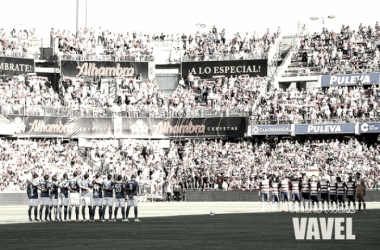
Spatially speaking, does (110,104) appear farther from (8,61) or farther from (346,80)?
(346,80)

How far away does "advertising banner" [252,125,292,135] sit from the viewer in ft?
219

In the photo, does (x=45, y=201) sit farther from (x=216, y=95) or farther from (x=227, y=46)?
(x=227, y=46)

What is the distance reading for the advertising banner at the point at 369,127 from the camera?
62.4 metres

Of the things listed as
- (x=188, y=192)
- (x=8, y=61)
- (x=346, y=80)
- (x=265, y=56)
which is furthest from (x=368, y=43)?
(x=8, y=61)

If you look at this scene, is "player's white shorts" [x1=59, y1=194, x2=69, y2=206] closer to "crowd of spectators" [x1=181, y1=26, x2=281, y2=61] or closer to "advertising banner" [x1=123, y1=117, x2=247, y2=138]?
"advertising banner" [x1=123, y1=117, x2=247, y2=138]

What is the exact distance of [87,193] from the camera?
1352 inches

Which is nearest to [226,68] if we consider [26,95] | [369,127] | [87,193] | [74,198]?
[369,127]

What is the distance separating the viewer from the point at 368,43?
225 ft

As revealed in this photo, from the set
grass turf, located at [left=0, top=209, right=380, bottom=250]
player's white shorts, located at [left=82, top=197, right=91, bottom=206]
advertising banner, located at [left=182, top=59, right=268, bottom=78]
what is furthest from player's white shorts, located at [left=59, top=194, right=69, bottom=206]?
advertising banner, located at [left=182, top=59, right=268, bottom=78]

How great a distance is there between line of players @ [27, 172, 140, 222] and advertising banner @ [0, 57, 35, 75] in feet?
115

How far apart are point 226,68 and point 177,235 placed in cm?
4919

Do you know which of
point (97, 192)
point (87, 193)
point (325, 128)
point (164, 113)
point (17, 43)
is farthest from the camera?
point (17, 43)

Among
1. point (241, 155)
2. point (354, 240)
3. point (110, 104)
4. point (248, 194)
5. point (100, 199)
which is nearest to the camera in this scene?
point (354, 240)

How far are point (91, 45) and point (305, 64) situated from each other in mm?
19122
